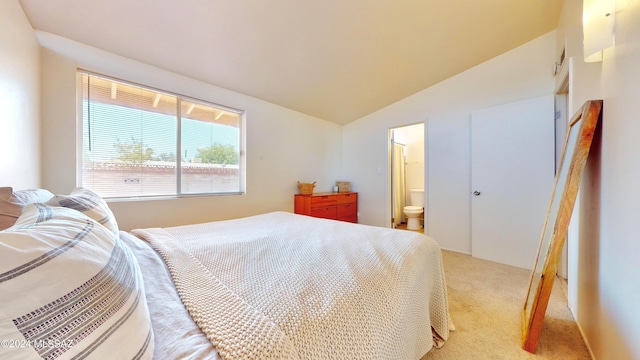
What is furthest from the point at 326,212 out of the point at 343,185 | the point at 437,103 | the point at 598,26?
the point at 598,26

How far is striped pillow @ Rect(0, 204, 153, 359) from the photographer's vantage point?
351mm

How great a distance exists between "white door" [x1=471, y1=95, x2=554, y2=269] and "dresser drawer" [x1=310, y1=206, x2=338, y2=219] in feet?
6.71

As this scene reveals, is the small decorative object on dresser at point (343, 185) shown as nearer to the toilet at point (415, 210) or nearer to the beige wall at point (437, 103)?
the beige wall at point (437, 103)

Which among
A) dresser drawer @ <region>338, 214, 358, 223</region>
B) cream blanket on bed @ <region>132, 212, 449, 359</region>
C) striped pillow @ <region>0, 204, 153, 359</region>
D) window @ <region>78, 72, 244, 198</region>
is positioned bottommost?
dresser drawer @ <region>338, 214, 358, 223</region>

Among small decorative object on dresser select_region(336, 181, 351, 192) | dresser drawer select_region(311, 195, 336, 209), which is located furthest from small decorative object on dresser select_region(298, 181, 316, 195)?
small decorative object on dresser select_region(336, 181, 351, 192)

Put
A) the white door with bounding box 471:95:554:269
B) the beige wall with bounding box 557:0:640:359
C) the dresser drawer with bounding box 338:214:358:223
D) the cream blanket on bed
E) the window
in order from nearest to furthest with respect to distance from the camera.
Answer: the cream blanket on bed → the beige wall with bounding box 557:0:640:359 → the window → the white door with bounding box 471:95:554:269 → the dresser drawer with bounding box 338:214:358:223

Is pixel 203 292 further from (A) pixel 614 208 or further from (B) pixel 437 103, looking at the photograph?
(B) pixel 437 103

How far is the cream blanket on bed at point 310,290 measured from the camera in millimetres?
637

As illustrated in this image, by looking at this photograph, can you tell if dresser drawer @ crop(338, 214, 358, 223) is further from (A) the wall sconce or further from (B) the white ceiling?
(A) the wall sconce

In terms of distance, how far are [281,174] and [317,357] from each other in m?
3.14

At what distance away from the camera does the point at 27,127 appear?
1.67 m

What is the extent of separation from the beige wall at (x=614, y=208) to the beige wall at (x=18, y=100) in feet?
10.6

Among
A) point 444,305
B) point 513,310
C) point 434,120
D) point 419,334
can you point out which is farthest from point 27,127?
point 434,120

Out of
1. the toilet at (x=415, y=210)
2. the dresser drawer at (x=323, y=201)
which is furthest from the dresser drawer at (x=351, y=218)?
the toilet at (x=415, y=210)
